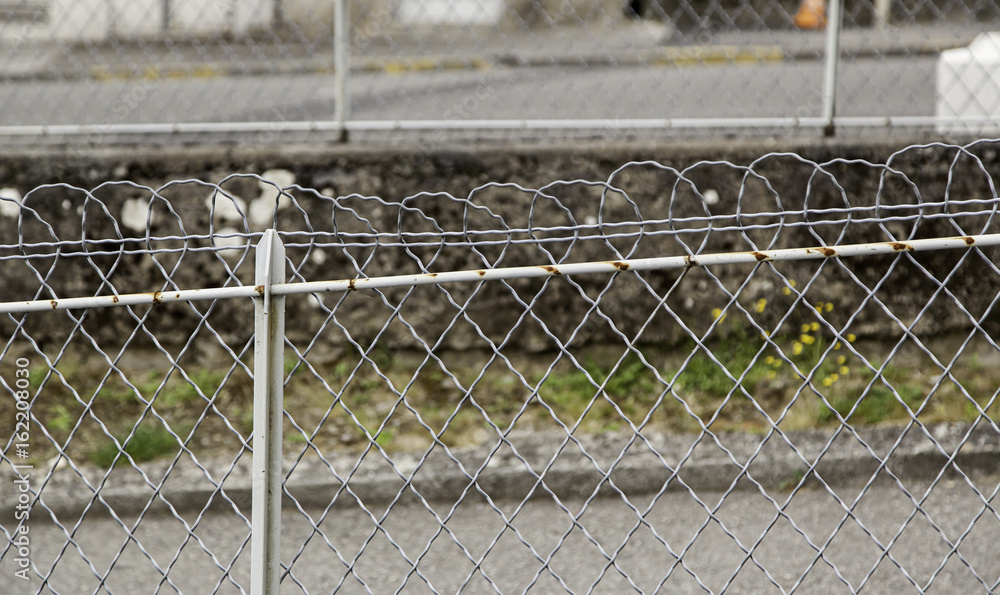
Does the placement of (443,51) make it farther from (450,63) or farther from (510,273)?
(510,273)

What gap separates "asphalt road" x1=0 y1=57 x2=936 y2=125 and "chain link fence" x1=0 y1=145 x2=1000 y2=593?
5.07ft

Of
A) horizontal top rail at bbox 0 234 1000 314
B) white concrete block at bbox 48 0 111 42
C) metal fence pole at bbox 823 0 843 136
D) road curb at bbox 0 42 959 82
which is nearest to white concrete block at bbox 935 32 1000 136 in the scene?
metal fence pole at bbox 823 0 843 136

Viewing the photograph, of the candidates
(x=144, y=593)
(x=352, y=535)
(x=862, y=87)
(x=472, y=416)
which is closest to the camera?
(x=144, y=593)

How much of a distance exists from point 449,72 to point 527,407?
13.5ft

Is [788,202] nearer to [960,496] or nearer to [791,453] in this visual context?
[791,453]

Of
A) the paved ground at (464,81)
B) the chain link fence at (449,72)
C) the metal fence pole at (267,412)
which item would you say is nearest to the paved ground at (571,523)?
the metal fence pole at (267,412)

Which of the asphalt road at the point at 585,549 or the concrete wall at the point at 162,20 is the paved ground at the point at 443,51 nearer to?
the concrete wall at the point at 162,20

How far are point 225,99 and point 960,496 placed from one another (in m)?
4.98

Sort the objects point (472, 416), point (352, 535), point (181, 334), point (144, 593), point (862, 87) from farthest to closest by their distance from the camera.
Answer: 1. point (862, 87)
2. point (181, 334)
3. point (472, 416)
4. point (352, 535)
5. point (144, 593)

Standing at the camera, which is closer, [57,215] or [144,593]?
[144,593]

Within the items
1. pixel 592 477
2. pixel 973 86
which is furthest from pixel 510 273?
pixel 973 86

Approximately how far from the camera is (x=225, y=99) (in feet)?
20.2

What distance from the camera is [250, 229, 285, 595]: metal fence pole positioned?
5.84 feet

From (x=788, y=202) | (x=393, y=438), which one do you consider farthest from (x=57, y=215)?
(x=788, y=202)
